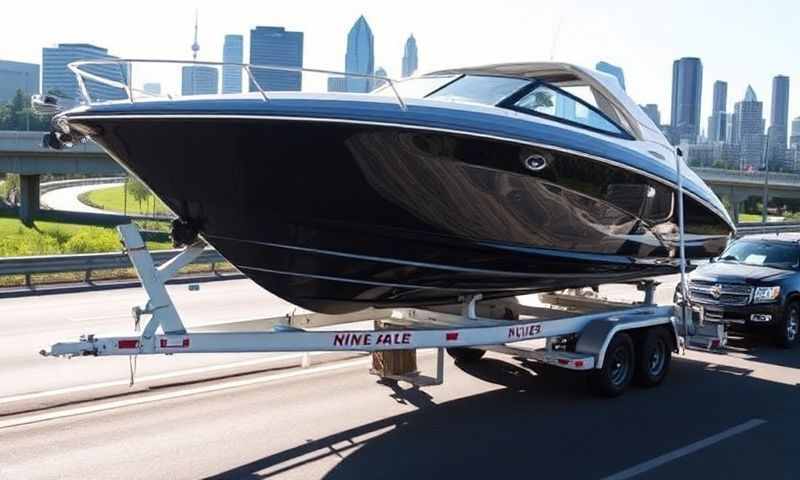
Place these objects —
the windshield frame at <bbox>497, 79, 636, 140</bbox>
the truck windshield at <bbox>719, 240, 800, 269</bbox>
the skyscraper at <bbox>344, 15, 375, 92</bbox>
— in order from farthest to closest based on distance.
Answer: the truck windshield at <bbox>719, 240, 800, 269</bbox>, the windshield frame at <bbox>497, 79, 636, 140</bbox>, the skyscraper at <bbox>344, 15, 375, 92</bbox>

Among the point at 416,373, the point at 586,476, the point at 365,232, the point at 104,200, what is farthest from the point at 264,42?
the point at 104,200

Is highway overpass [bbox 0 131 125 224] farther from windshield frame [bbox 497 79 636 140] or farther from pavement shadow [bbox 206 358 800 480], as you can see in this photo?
pavement shadow [bbox 206 358 800 480]

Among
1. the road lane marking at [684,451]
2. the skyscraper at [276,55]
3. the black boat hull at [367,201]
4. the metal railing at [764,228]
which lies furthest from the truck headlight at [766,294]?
the metal railing at [764,228]

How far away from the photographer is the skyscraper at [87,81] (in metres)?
6.94

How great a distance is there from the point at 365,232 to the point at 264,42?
180 cm

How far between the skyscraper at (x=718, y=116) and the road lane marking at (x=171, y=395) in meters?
122

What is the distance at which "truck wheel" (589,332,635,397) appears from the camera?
8.67 m

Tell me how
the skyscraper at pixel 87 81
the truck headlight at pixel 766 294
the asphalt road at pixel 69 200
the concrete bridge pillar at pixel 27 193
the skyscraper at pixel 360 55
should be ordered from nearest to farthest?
the skyscraper at pixel 87 81 < the skyscraper at pixel 360 55 < the truck headlight at pixel 766 294 < the concrete bridge pillar at pixel 27 193 < the asphalt road at pixel 69 200

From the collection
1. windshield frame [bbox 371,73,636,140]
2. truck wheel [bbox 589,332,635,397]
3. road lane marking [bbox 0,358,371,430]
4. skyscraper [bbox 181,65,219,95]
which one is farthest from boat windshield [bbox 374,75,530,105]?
road lane marking [bbox 0,358,371,430]

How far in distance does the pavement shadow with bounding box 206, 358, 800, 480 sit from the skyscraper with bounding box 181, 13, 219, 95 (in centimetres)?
277

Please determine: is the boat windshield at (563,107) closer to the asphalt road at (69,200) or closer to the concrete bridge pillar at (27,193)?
the concrete bridge pillar at (27,193)

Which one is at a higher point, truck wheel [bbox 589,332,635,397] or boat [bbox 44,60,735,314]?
boat [bbox 44,60,735,314]

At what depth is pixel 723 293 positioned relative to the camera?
12.2 meters

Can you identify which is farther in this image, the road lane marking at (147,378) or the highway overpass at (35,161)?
the highway overpass at (35,161)
